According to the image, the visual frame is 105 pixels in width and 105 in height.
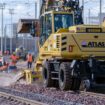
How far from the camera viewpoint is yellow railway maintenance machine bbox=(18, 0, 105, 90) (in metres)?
20.7

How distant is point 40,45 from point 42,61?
2.60ft

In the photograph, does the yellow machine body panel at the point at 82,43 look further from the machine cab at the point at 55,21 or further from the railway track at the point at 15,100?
the railway track at the point at 15,100

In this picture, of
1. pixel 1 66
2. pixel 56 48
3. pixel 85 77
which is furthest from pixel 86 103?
pixel 1 66

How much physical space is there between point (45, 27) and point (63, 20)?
1.09m

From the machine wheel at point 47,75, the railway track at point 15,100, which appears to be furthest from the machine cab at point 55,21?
the railway track at point 15,100

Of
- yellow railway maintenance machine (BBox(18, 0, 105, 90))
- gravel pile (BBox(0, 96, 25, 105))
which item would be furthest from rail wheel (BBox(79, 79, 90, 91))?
gravel pile (BBox(0, 96, 25, 105))

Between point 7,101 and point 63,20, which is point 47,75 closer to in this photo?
point 63,20

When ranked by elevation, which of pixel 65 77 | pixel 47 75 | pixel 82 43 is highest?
pixel 82 43

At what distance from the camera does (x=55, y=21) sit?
23.0 metres

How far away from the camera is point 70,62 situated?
21781 millimetres

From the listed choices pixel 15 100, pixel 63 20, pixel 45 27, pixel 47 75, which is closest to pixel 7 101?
pixel 15 100

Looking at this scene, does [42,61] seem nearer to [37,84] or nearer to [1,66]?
[37,84]

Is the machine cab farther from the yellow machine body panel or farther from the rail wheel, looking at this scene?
the rail wheel

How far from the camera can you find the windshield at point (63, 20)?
2300cm
